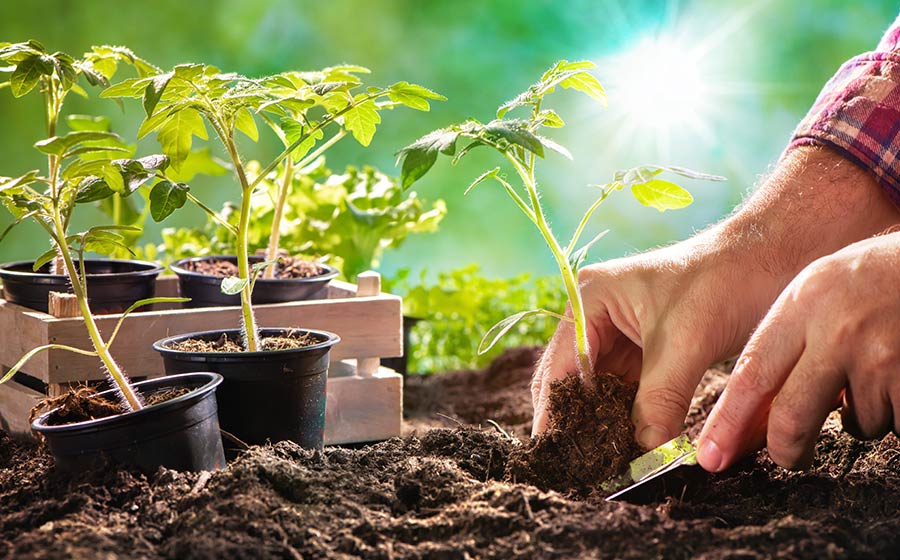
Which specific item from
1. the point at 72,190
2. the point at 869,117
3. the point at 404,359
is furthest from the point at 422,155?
the point at 404,359

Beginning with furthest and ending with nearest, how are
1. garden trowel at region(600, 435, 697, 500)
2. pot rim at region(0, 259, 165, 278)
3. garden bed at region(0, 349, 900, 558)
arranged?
pot rim at region(0, 259, 165, 278) < garden trowel at region(600, 435, 697, 500) < garden bed at region(0, 349, 900, 558)

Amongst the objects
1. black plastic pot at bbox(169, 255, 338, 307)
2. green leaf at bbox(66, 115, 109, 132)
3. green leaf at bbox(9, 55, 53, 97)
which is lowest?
black plastic pot at bbox(169, 255, 338, 307)

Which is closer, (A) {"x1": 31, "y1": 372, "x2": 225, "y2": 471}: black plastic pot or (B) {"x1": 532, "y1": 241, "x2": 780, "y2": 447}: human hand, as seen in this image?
(A) {"x1": 31, "y1": 372, "x2": 225, "y2": 471}: black plastic pot

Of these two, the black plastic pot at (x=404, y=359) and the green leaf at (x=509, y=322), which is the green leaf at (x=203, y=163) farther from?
the green leaf at (x=509, y=322)

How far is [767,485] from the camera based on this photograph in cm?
116

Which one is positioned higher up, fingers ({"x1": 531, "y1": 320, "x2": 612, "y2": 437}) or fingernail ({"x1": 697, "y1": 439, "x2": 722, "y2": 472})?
fingers ({"x1": 531, "y1": 320, "x2": 612, "y2": 437})

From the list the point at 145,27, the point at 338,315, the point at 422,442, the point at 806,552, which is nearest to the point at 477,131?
the point at 422,442

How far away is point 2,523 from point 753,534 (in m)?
0.85

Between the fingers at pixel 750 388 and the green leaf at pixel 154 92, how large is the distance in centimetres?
82

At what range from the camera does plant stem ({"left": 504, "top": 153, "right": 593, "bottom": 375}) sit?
115 centimetres

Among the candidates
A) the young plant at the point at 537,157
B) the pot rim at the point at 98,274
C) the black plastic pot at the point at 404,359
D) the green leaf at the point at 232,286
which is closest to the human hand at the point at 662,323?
the young plant at the point at 537,157

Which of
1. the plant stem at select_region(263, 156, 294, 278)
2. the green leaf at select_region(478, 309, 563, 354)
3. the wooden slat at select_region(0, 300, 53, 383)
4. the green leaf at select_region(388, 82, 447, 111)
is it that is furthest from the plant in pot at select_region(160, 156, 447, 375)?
the green leaf at select_region(478, 309, 563, 354)

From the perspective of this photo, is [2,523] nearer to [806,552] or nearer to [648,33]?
[806,552]

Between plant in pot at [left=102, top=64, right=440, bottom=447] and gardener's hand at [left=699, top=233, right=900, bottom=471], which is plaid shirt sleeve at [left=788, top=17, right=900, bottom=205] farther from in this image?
plant in pot at [left=102, top=64, right=440, bottom=447]
